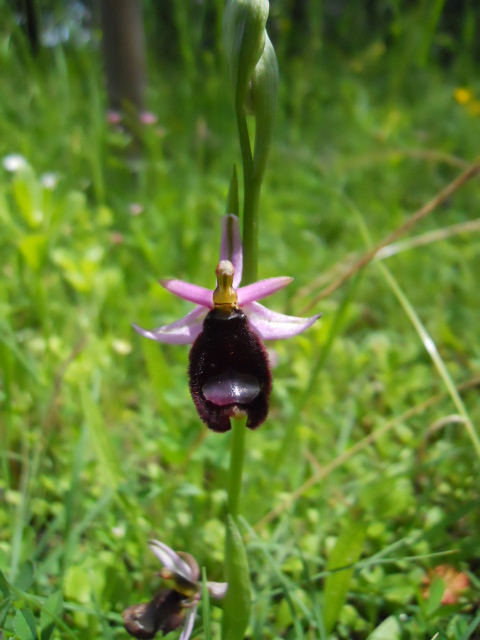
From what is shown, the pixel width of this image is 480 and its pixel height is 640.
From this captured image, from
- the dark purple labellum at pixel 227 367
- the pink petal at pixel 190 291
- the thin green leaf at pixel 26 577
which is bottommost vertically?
the thin green leaf at pixel 26 577

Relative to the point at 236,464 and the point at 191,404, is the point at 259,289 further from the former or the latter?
the point at 191,404

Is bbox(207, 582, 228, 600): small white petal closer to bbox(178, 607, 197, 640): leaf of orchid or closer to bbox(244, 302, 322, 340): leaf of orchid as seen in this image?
bbox(178, 607, 197, 640): leaf of orchid

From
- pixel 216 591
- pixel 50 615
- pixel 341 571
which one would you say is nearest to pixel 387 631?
pixel 341 571

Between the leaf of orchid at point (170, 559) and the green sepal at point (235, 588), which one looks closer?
the green sepal at point (235, 588)

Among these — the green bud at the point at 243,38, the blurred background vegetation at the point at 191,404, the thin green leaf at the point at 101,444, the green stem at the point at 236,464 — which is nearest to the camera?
the green bud at the point at 243,38

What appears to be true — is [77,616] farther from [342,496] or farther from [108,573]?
[342,496]

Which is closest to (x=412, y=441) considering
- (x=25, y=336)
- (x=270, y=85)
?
(x=270, y=85)

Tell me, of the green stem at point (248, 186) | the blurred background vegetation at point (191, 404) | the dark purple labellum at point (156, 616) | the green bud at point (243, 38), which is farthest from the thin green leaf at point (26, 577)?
the green bud at point (243, 38)

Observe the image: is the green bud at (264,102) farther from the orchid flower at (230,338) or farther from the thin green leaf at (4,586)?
the thin green leaf at (4,586)
